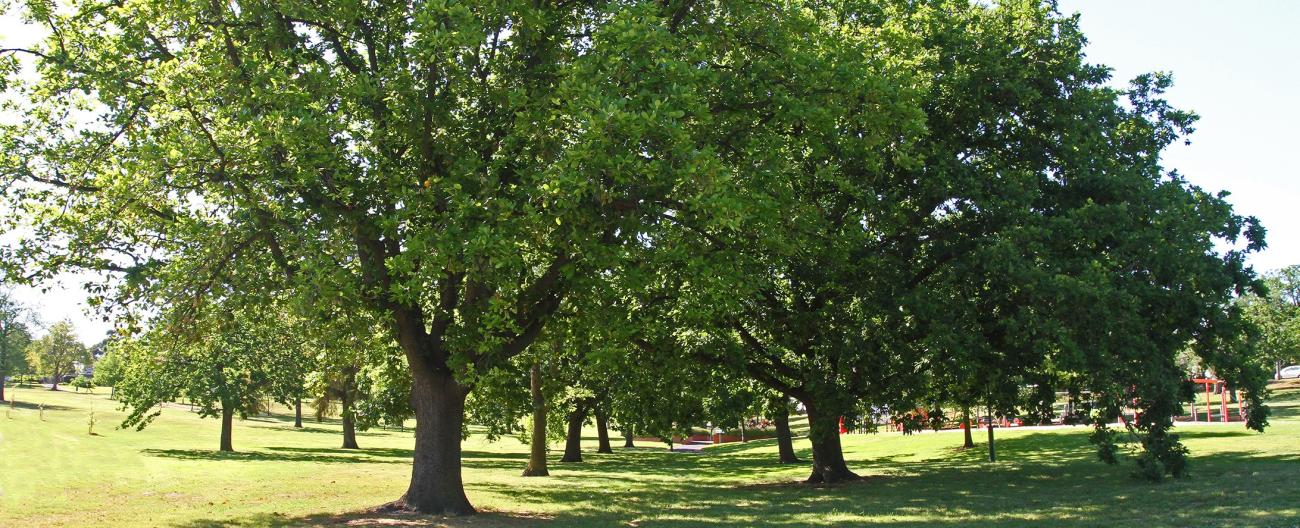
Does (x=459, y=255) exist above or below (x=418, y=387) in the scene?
above

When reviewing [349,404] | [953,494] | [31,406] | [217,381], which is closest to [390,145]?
[953,494]

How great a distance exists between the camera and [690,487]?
28016mm

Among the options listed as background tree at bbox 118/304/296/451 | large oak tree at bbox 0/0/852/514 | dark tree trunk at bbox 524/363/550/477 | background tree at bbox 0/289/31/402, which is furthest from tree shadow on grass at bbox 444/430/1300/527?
background tree at bbox 0/289/31/402

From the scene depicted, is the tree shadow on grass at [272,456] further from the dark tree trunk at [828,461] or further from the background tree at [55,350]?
the background tree at [55,350]

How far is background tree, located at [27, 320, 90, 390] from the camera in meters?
96.1

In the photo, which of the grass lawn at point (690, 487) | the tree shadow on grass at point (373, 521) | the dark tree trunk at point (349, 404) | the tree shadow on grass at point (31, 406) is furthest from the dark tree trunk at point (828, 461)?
the tree shadow on grass at point (31, 406)

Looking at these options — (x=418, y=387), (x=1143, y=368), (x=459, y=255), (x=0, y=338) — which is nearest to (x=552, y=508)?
(x=418, y=387)

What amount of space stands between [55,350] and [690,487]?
95.9m

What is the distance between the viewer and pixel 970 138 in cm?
2169

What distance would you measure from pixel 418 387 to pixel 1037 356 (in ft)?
42.8

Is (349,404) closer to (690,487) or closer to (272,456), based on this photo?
(272,456)

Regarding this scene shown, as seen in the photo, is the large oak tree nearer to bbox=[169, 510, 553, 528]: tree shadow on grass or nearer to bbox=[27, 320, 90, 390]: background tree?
bbox=[169, 510, 553, 528]: tree shadow on grass

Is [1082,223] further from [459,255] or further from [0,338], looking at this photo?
[0,338]

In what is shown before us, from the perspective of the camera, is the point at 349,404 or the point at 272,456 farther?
the point at 349,404
